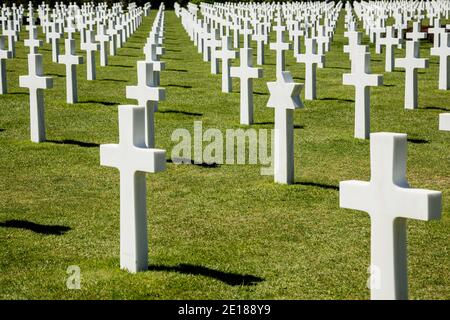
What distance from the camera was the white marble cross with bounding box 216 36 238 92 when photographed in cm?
1610

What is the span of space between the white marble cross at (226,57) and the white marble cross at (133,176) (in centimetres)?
1029

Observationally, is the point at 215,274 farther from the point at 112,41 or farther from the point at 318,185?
the point at 112,41

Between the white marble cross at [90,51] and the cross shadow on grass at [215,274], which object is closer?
the cross shadow on grass at [215,274]

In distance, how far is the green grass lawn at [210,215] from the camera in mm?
5879

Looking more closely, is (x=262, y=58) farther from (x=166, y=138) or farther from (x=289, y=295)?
(x=289, y=295)

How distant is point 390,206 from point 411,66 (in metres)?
10.2

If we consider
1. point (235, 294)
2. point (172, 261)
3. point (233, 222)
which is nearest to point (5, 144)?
point (233, 222)

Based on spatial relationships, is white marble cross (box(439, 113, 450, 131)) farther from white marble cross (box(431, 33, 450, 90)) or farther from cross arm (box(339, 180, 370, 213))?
white marble cross (box(431, 33, 450, 90))

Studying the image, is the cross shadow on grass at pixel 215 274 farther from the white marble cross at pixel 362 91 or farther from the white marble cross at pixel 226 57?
the white marble cross at pixel 226 57

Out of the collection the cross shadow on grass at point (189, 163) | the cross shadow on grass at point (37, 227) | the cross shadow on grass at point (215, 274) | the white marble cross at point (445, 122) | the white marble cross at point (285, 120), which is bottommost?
the cross shadow on grass at point (215, 274)

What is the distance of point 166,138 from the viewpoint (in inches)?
465

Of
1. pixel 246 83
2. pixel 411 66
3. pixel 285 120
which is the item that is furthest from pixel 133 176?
pixel 411 66

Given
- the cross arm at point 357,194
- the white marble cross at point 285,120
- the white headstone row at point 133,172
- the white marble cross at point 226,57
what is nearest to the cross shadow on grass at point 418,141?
the white marble cross at point 285,120
